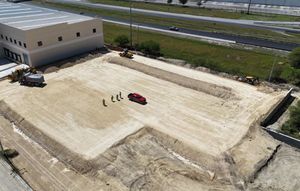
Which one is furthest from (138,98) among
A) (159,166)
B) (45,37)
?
(45,37)

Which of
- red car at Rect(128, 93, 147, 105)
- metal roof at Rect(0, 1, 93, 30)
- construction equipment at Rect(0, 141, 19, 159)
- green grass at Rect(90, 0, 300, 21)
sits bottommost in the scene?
construction equipment at Rect(0, 141, 19, 159)

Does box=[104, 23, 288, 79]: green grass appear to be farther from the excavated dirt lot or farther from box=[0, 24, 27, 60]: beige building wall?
box=[0, 24, 27, 60]: beige building wall

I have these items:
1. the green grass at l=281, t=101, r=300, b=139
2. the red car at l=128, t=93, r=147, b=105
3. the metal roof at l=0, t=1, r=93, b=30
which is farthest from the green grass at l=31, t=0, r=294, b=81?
the red car at l=128, t=93, r=147, b=105

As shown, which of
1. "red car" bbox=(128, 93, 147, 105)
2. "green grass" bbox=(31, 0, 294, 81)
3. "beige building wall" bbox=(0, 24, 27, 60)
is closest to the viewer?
"red car" bbox=(128, 93, 147, 105)

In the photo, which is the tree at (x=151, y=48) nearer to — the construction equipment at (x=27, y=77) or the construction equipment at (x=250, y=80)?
the construction equipment at (x=250, y=80)

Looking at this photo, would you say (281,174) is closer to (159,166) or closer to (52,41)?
(159,166)

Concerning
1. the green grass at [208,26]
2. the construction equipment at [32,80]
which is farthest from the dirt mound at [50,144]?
the green grass at [208,26]
